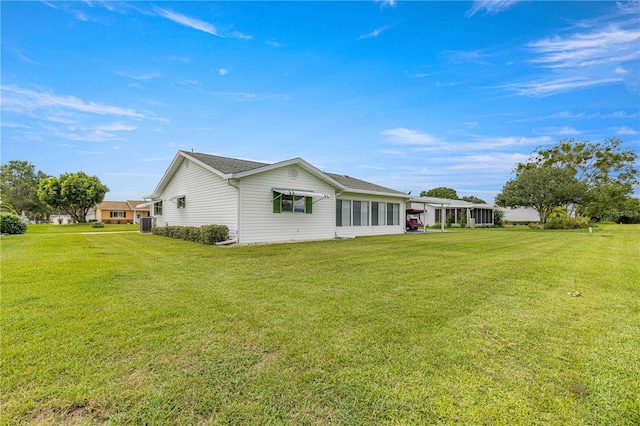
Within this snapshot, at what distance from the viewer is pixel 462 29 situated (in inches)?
471

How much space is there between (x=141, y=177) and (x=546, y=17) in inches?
1037

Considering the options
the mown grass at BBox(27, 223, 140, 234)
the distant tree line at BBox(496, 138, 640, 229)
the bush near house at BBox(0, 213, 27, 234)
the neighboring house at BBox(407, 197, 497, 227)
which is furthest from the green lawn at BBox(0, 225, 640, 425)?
the distant tree line at BBox(496, 138, 640, 229)

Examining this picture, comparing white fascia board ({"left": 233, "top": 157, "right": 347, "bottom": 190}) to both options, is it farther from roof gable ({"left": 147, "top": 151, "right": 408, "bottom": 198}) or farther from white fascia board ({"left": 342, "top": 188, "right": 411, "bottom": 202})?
white fascia board ({"left": 342, "top": 188, "right": 411, "bottom": 202})

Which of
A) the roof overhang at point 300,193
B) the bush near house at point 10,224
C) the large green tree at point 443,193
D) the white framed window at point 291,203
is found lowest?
the bush near house at point 10,224

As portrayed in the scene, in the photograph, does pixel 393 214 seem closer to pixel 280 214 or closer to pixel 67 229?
pixel 280 214

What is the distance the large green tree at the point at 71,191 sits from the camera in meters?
30.8

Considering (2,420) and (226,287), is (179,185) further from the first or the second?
(2,420)

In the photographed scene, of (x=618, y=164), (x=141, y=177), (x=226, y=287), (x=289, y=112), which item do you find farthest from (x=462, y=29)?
(x=618, y=164)

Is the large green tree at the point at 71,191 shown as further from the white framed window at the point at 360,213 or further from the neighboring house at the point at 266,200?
the white framed window at the point at 360,213

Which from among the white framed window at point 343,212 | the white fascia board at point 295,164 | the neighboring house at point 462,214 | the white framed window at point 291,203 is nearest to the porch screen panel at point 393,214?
the white framed window at point 343,212

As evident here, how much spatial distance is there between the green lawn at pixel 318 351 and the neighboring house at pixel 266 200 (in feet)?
19.9

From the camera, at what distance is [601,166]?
34.1 metres

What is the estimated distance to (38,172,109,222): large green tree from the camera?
3078 cm

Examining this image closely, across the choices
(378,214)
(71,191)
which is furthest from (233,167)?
(71,191)
